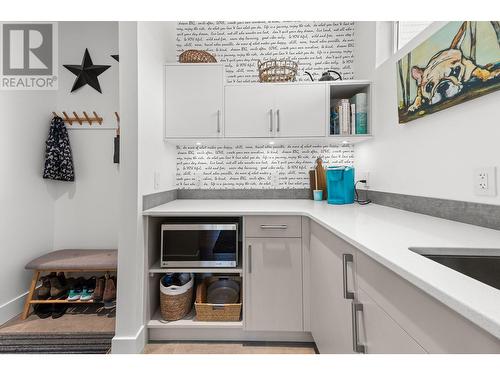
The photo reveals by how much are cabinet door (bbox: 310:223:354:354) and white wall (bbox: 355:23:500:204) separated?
2.16 feet

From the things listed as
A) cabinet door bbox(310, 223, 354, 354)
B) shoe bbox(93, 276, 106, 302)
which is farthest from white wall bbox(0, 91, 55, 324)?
cabinet door bbox(310, 223, 354, 354)

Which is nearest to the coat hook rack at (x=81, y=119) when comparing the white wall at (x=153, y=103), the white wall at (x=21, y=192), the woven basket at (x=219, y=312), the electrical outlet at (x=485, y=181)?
the white wall at (x=21, y=192)

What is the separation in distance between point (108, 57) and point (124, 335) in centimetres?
247

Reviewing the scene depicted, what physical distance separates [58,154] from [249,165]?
1.75m

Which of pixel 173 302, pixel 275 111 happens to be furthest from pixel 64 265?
pixel 275 111

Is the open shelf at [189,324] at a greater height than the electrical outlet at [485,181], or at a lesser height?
lesser

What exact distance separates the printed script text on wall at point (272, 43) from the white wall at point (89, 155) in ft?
2.68

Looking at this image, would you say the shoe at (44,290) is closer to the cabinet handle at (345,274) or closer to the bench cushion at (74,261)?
the bench cushion at (74,261)

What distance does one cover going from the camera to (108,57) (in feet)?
7.82

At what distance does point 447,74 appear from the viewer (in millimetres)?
1157

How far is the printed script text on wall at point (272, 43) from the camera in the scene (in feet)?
7.51

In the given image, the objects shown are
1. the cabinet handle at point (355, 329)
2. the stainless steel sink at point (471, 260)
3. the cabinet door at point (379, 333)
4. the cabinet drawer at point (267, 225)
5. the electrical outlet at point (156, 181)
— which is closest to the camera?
the cabinet door at point (379, 333)
